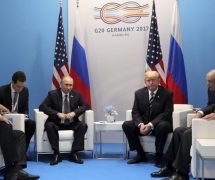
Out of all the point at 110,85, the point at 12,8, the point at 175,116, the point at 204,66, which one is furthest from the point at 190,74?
the point at 12,8

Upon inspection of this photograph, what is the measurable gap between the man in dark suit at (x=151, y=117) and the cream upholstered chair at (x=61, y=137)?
1.84 feet

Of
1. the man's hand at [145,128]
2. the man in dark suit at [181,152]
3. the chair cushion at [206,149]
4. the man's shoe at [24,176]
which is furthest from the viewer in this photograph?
the man's hand at [145,128]

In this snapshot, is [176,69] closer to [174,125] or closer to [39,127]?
[174,125]

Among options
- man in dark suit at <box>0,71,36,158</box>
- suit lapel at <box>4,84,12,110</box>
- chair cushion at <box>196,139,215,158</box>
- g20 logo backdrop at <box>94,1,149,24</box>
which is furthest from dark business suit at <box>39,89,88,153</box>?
chair cushion at <box>196,139,215,158</box>

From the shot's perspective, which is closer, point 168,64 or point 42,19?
point 168,64

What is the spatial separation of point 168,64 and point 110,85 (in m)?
1.12

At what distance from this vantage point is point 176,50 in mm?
6797

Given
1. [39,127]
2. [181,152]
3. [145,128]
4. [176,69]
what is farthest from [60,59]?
[181,152]

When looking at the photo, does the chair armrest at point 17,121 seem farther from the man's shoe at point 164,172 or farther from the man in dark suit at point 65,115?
the man's shoe at point 164,172

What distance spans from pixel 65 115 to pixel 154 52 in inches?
77.0

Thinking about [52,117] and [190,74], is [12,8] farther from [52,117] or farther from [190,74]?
[190,74]

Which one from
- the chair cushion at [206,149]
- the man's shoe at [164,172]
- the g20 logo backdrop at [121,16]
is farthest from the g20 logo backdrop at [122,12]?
the chair cushion at [206,149]

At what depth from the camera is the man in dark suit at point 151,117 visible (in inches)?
213

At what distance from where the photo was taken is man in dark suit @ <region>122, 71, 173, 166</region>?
541 centimetres
